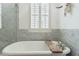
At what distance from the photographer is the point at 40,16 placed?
3.97 feet

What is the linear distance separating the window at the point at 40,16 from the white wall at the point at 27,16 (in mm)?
35

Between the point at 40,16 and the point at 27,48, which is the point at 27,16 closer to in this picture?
the point at 40,16

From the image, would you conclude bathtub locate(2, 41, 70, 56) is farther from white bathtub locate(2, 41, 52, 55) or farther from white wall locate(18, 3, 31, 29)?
white wall locate(18, 3, 31, 29)

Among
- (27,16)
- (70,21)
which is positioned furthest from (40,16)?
(70,21)

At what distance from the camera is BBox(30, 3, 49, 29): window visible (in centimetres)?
120

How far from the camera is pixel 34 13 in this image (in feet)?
3.96

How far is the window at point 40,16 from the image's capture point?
120 centimetres

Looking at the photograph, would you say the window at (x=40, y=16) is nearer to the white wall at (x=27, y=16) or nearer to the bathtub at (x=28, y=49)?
the white wall at (x=27, y=16)

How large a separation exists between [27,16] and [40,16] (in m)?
0.11

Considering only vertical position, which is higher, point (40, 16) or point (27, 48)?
point (40, 16)

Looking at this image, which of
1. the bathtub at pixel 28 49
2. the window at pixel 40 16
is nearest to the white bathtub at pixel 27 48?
the bathtub at pixel 28 49

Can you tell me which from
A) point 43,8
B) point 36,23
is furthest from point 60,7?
point 36,23

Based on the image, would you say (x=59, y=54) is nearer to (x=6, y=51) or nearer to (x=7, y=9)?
(x=6, y=51)

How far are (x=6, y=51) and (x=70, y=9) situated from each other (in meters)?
0.67
